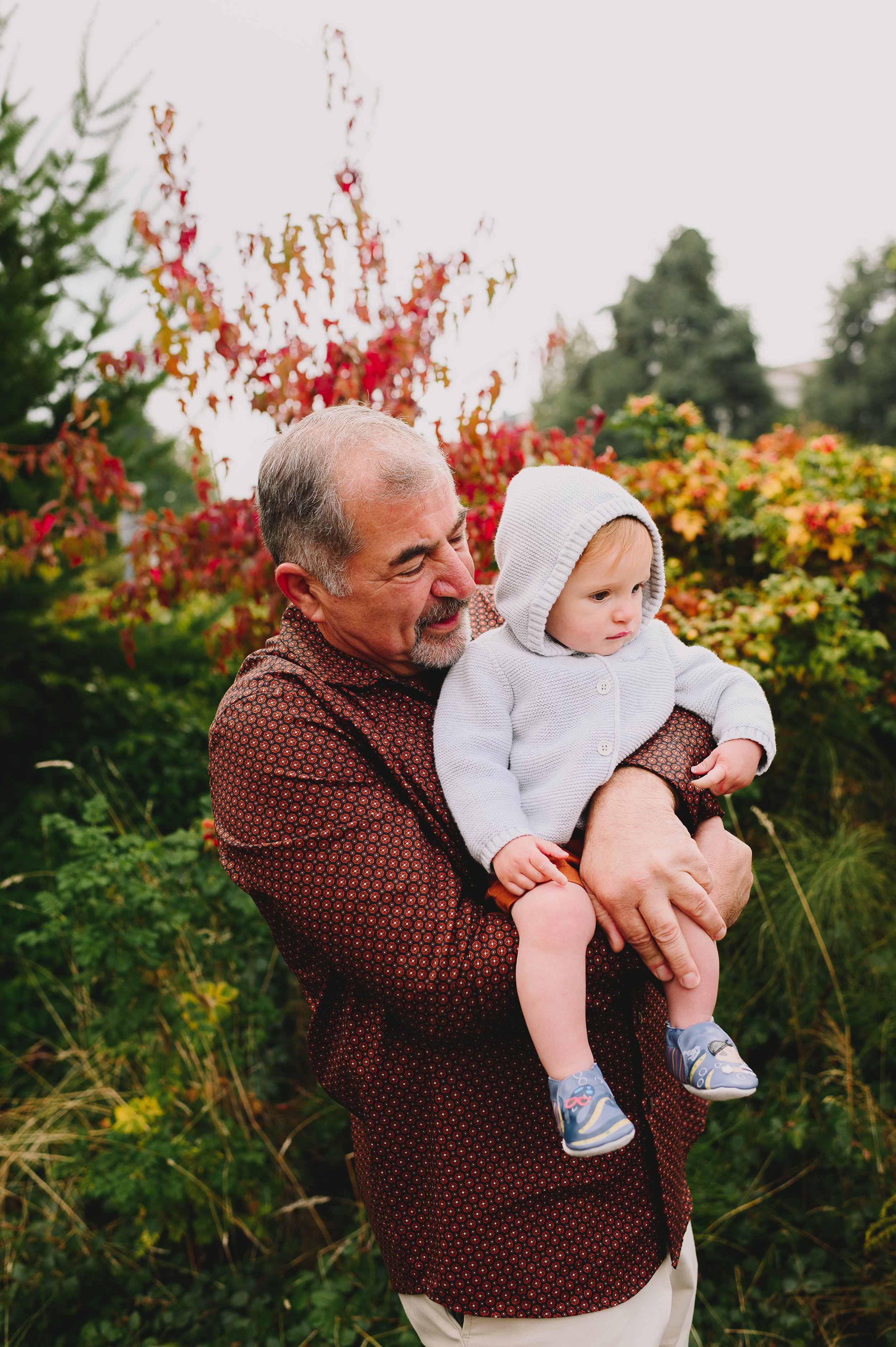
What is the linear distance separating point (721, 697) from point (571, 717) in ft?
1.06

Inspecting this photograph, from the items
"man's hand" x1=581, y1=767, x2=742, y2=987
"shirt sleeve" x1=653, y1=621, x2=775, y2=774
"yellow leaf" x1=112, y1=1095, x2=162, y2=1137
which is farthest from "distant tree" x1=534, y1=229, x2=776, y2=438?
"man's hand" x1=581, y1=767, x2=742, y2=987

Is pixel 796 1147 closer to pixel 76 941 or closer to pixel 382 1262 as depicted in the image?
pixel 382 1262

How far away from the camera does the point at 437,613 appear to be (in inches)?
64.4

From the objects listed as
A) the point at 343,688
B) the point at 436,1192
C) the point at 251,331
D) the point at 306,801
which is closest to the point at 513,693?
the point at 343,688

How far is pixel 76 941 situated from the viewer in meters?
2.77

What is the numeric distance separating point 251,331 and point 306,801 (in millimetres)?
2002

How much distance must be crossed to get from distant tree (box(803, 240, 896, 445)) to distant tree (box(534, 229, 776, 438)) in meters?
2.81

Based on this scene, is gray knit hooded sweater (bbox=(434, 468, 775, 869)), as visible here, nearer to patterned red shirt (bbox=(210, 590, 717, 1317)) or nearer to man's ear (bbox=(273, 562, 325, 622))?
patterned red shirt (bbox=(210, 590, 717, 1317))

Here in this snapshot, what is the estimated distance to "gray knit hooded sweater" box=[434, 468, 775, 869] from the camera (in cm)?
148

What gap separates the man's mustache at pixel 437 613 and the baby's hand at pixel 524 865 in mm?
452

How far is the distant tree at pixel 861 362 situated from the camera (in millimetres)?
21984

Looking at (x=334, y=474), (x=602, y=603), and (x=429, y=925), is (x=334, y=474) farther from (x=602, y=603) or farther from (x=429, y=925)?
(x=429, y=925)

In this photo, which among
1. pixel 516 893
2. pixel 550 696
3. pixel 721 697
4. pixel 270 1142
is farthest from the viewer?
pixel 270 1142

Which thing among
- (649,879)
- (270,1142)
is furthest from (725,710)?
(270,1142)
